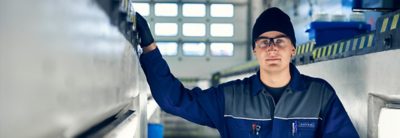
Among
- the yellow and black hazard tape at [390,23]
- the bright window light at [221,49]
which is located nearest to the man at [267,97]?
the yellow and black hazard tape at [390,23]

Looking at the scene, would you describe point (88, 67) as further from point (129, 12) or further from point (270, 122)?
point (270, 122)

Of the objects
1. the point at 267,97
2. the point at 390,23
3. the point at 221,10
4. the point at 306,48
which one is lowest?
the point at 267,97

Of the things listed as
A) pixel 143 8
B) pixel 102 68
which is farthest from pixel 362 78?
pixel 143 8

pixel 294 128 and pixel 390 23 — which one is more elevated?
pixel 390 23

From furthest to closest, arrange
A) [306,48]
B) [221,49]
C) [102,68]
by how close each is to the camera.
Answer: [221,49] < [306,48] < [102,68]

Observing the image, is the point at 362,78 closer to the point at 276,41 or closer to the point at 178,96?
the point at 276,41

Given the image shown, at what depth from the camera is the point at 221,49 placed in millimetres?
11695

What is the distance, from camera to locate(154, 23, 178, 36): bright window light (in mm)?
11484

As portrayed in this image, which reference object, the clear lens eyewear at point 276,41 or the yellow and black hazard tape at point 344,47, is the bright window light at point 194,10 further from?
the clear lens eyewear at point 276,41

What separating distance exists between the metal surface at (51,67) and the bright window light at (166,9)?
33.1 feet

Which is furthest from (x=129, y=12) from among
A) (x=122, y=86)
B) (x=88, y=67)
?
(x=88, y=67)

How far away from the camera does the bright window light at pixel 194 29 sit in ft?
37.4

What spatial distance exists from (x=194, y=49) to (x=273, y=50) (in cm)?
921

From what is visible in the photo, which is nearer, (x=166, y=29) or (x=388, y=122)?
(x=388, y=122)
